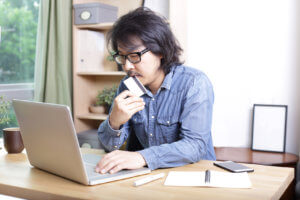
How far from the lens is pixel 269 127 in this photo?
2.68 m

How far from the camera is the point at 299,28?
2590 millimetres

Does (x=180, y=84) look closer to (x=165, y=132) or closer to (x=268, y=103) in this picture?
(x=165, y=132)

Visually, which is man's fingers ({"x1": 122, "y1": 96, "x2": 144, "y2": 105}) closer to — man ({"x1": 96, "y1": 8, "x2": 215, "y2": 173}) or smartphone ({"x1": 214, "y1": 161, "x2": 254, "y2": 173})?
man ({"x1": 96, "y1": 8, "x2": 215, "y2": 173})

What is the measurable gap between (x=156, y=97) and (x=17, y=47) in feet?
6.07

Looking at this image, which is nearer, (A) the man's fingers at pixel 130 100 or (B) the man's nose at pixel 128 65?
(A) the man's fingers at pixel 130 100

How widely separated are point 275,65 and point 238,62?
26 centimetres

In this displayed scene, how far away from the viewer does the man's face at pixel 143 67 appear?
1.62 m

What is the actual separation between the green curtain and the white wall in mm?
1017

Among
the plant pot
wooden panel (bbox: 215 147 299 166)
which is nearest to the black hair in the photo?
wooden panel (bbox: 215 147 299 166)

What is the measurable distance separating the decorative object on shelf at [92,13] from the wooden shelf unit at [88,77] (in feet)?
0.14

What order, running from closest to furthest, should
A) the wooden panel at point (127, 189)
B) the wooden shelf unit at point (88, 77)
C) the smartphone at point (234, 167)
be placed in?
the wooden panel at point (127, 189) → the smartphone at point (234, 167) → the wooden shelf unit at point (88, 77)

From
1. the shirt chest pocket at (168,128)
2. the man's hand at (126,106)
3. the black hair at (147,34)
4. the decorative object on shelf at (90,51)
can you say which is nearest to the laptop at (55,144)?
the man's hand at (126,106)

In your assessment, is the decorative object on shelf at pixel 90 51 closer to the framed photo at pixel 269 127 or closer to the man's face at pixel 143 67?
the framed photo at pixel 269 127

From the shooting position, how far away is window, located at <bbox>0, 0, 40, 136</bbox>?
118 inches
